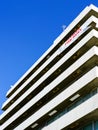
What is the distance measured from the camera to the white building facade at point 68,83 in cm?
2902

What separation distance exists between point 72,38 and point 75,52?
10.1ft

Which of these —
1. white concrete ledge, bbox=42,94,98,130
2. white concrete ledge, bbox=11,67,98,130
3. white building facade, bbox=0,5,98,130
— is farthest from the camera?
white concrete ledge, bbox=11,67,98,130

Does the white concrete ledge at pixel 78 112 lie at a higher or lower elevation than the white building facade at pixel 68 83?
lower

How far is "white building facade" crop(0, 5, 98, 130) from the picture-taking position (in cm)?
2902

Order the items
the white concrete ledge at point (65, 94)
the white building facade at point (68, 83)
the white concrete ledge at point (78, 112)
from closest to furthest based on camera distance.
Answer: the white concrete ledge at point (78, 112), the white building facade at point (68, 83), the white concrete ledge at point (65, 94)

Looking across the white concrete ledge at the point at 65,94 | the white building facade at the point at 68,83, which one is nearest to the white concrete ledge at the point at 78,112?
the white building facade at the point at 68,83

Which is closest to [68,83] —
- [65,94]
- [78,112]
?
[65,94]

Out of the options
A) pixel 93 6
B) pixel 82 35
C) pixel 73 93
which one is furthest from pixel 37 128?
pixel 93 6

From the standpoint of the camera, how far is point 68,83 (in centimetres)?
3566

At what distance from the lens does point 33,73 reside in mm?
49344

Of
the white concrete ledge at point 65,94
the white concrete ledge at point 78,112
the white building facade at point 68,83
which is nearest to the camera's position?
the white concrete ledge at point 78,112

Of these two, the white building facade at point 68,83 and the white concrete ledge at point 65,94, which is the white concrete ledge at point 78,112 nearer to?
the white building facade at point 68,83

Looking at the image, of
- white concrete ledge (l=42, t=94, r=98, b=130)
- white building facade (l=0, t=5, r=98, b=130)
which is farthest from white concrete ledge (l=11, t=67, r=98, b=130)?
white concrete ledge (l=42, t=94, r=98, b=130)

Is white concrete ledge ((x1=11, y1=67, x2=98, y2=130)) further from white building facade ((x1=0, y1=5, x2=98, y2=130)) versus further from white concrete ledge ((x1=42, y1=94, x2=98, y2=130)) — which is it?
white concrete ledge ((x1=42, y1=94, x2=98, y2=130))
